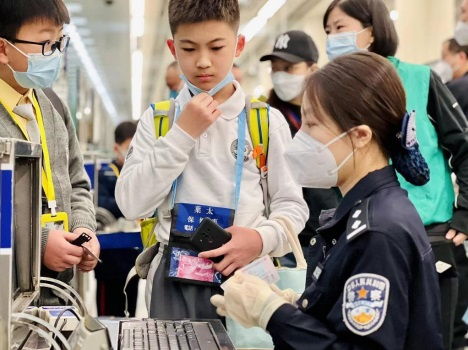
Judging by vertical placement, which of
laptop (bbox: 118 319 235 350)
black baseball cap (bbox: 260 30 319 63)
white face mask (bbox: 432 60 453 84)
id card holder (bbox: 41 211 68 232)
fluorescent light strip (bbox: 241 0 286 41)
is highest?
fluorescent light strip (bbox: 241 0 286 41)

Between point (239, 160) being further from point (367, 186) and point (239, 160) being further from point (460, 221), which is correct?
point (460, 221)

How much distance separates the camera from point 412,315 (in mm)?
1405

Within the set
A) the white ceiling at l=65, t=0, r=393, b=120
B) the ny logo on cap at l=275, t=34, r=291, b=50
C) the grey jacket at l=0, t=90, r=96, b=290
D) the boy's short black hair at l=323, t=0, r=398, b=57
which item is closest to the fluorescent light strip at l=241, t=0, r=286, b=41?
the white ceiling at l=65, t=0, r=393, b=120

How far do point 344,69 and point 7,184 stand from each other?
28.3 inches

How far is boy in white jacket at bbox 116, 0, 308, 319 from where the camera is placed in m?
2.01

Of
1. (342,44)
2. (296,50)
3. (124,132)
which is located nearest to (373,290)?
(342,44)

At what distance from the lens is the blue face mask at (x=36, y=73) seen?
2.23m

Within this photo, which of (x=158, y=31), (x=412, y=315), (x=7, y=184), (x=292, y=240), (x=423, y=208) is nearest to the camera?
(x=7, y=184)

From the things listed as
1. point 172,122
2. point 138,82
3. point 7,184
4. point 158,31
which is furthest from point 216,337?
point 138,82

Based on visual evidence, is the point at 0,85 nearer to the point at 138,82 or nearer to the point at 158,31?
the point at 158,31

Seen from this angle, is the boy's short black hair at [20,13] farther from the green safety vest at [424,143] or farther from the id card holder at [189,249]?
the green safety vest at [424,143]

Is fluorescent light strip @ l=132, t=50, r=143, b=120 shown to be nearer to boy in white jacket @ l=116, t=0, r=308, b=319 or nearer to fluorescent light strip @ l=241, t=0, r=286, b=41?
fluorescent light strip @ l=241, t=0, r=286, b=41

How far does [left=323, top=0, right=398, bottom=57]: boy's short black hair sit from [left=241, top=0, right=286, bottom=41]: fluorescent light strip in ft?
25.7

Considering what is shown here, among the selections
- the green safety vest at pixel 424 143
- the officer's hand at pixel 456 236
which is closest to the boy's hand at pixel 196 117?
the green safety vest at pixel 424 143
